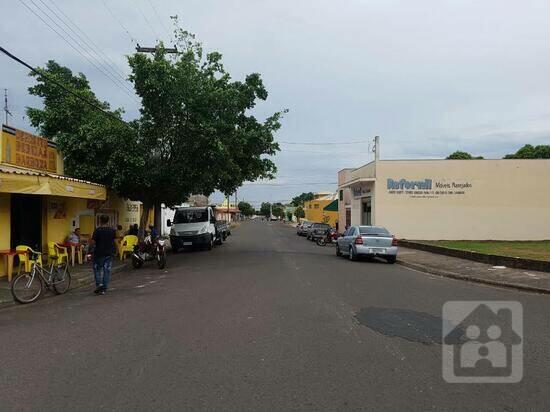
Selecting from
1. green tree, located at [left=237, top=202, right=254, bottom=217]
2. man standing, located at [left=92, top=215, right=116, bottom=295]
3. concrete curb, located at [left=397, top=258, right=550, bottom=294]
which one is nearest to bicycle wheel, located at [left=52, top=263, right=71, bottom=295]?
man standing, located at [left=92, top=215, right=116, bottom=295]

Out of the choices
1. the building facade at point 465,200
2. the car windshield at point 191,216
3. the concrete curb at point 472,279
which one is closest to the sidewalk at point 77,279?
the car windshield at point 191,216

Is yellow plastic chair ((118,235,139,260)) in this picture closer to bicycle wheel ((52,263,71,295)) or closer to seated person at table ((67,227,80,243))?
seated person at table ((67,227,80,243))

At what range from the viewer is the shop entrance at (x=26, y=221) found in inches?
639

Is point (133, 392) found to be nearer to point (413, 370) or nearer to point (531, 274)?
point (413, 370)

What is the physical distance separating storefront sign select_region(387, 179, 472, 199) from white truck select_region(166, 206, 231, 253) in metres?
13.0

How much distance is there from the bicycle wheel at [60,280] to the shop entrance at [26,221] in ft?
15.9

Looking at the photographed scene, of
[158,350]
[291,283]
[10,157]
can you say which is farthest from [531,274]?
[10,157]

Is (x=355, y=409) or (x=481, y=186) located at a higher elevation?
(x=481, y=186)

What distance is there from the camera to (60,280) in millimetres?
12109

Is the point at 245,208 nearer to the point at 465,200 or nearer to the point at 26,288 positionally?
the point at 465,200

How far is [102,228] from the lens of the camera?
39.8 feet

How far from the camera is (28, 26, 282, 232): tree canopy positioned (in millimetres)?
20078

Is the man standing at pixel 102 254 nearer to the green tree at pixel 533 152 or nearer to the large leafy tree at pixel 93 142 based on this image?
the large leafy tree at pixel 93 142

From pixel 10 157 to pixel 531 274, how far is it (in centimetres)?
1594
